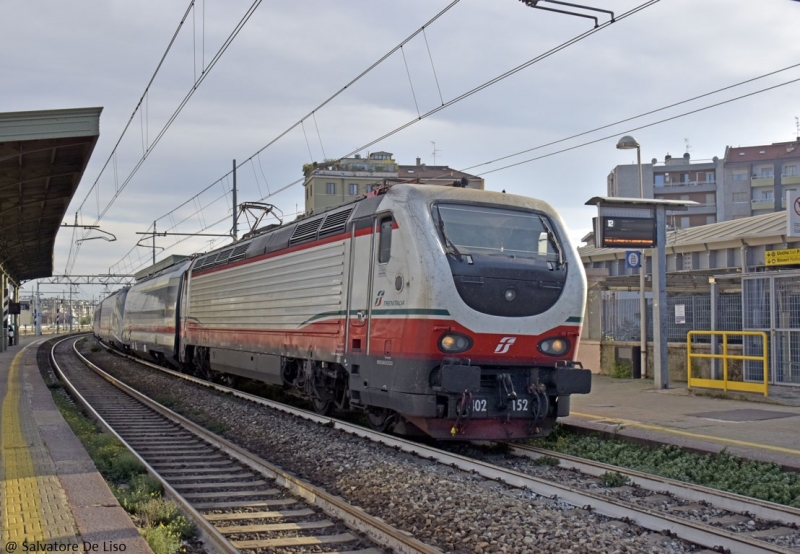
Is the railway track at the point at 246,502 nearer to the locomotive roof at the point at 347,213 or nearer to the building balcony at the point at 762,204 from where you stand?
the locomotive roof at the point at 347,213

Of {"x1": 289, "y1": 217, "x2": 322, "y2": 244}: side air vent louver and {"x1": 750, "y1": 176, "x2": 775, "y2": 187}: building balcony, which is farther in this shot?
{"x1": 750, "y1": 176, "x2": 775, "y2": 187}: building balcony

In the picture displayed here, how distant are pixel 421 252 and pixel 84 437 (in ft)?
18.2

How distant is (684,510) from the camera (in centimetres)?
665

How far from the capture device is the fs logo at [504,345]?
9211 millimetres

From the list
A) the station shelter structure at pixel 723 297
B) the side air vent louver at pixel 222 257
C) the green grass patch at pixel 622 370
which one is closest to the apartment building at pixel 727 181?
the station shelter structure at pixel 723 297

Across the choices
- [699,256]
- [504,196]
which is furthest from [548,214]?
[699,256]

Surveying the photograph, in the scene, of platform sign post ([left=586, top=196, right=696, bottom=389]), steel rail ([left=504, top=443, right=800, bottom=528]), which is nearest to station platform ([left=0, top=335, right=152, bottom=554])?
steel rail ([left=504, top=443, right=800, bottom=528])

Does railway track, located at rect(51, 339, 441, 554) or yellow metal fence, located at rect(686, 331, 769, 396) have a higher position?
yellow metal fence, located at rect(686, 331, 769, 396)

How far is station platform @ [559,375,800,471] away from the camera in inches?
354

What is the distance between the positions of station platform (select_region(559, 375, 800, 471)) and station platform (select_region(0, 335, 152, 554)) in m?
6.13

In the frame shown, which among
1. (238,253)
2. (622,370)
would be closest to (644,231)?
(622,370)

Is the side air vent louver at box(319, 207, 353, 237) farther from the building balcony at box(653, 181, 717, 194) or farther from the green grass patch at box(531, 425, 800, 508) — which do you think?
the building balcony at box(653, 181, 717, 194)

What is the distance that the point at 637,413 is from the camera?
1189 centimetres

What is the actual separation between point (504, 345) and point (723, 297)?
8.46 meters
